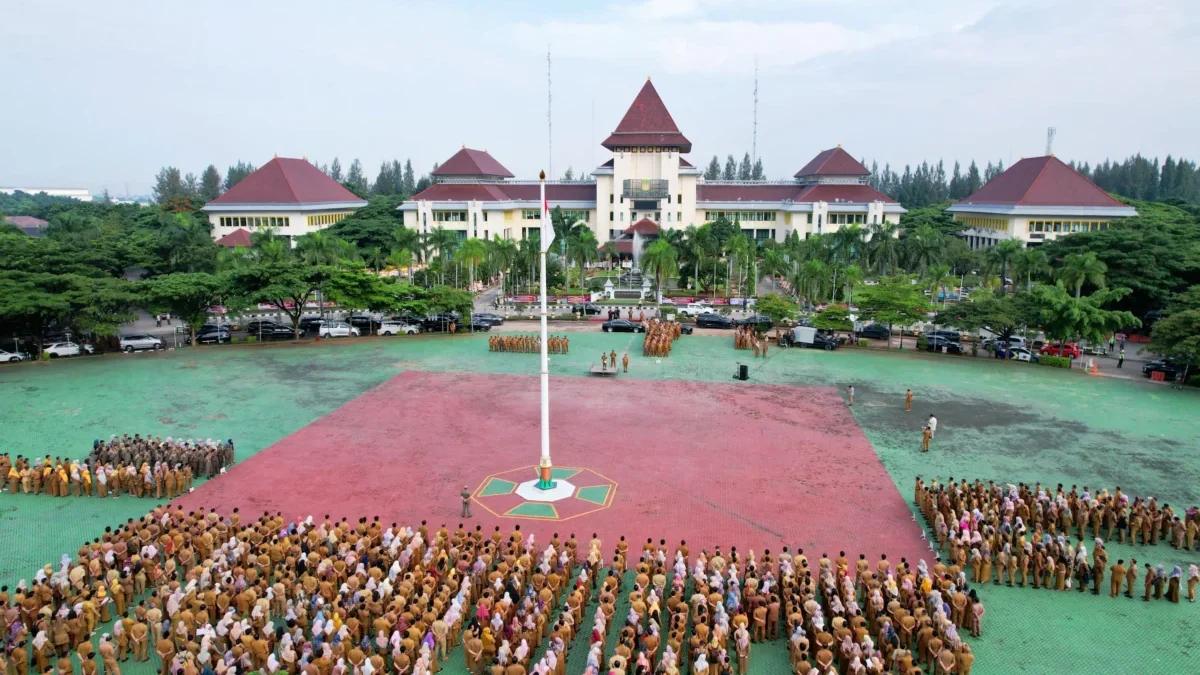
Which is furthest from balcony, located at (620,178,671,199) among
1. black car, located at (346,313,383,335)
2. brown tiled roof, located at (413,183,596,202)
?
black car, located at (346,313,383,335)

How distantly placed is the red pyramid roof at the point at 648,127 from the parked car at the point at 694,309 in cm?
2266

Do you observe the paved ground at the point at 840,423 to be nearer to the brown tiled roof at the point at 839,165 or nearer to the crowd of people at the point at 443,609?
the crowd of people at the point at 443,609

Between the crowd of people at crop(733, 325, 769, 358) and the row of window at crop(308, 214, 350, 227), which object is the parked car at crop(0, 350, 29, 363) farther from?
the row of window at crop(308, 214, 350, 227)

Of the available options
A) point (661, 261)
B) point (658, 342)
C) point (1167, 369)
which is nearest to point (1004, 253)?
point (1167, 369)

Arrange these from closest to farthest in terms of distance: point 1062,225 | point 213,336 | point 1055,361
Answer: point 1055,361
point 213,336
point 1062,225

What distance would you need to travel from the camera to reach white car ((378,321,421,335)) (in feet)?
143

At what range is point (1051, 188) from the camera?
64.3m

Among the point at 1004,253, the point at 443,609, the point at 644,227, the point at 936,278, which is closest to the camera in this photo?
the point at 443,609

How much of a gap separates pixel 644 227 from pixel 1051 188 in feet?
107

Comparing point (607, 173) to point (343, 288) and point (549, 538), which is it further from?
point (549, 538)

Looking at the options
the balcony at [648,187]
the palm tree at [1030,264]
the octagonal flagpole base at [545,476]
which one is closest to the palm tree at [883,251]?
the palm tree at [1030,264]

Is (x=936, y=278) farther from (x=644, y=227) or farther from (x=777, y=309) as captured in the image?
(x=644, y=227)

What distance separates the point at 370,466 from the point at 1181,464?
74.5ft

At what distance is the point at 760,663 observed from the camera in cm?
1353
